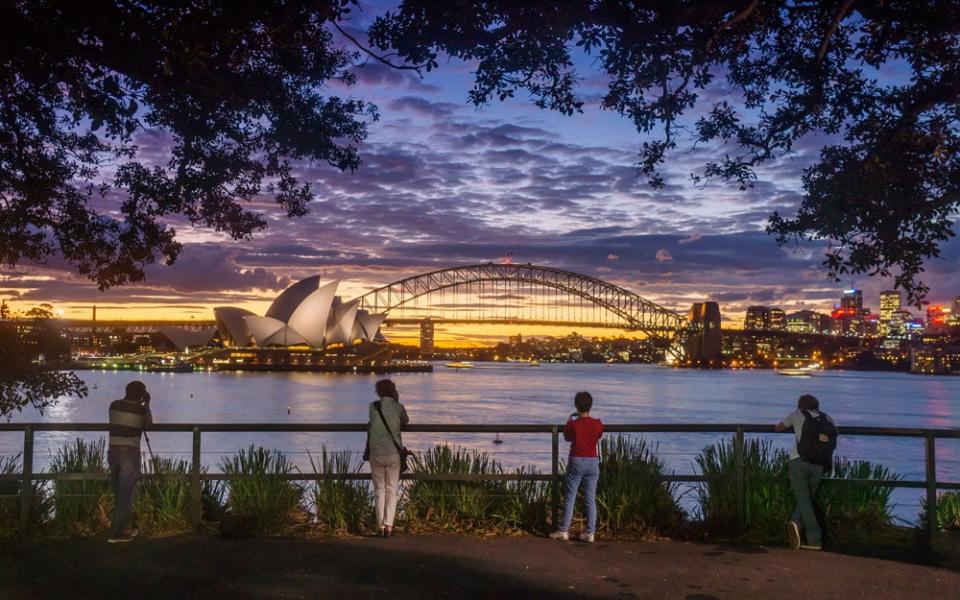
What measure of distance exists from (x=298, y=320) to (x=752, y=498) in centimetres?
12992

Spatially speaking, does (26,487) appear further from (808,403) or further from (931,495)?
(931,495)

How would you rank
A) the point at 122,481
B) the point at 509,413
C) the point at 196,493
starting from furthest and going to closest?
the point at 509,413
the point at 196,493
the point at 122,481

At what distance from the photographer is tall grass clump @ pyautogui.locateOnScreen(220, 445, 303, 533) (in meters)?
9.90

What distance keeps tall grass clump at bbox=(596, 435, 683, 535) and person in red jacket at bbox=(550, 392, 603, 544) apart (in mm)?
472

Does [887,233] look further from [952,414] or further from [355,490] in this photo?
[952,414]

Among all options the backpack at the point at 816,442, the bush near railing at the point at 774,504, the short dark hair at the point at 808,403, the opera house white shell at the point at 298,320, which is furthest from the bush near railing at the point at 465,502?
the opera house white shell at the point at 298,320

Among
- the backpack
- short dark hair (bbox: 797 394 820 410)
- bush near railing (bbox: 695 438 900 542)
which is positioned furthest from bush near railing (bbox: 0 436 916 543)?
short dark hair (bbox: 797 394 820 410)

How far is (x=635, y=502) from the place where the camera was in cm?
1006

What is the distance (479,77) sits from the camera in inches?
364

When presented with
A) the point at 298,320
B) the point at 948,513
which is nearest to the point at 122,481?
the point at 948,513

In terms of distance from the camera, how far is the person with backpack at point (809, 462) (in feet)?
30.4

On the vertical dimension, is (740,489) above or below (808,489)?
below

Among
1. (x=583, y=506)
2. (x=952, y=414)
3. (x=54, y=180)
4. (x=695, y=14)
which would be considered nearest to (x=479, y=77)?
(x=695, y=14)

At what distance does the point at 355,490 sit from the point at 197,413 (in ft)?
225
